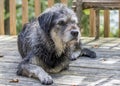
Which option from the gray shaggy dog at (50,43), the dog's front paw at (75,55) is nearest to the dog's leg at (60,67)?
the gray shaggy dog at (50,43)

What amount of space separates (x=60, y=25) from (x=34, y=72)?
2.04 feet

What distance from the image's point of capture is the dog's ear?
4429 mm

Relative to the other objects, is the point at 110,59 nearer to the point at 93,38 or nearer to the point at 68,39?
the point at 68,39

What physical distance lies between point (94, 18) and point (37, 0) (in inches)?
50.5

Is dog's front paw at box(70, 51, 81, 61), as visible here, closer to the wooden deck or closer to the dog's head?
the wooden deck

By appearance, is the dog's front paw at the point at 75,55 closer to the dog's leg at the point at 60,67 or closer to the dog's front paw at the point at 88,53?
the dog's front paw at the point at 88,53

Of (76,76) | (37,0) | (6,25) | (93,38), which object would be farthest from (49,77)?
(6,25)

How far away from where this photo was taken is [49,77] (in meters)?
4.20

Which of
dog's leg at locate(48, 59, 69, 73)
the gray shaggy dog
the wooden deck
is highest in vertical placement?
the gray shaggy dog

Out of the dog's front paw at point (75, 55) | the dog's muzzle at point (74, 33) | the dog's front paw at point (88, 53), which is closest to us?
the dog's muzzle at point (74, 33)

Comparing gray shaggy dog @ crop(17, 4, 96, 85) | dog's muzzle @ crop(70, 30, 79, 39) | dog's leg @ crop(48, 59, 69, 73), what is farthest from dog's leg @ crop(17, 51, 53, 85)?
dog's muzzle @ crop(70, 30, 79, 39)

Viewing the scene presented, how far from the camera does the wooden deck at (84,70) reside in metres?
4.21

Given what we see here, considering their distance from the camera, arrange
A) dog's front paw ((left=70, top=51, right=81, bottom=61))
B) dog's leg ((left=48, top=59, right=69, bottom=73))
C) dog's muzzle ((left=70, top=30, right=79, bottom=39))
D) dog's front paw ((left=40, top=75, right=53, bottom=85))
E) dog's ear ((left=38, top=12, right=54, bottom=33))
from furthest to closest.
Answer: dog's front paw ((left=70, top=51, right=81, bottom=61)) → dog's leg ((left=48, top=59, right=69, bottom=73)) → dog's ear ((left=38, top=12, right=54, bottom=33)) → dog's muzzle ((left=70, top=30, right=79, bottom=39)) → dog's front paw ((left=40, top=75, right=53, bottom=85))

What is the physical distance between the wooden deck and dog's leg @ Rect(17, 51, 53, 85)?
60mm
